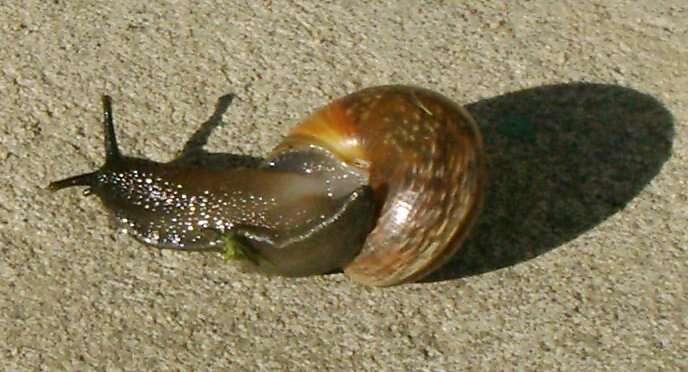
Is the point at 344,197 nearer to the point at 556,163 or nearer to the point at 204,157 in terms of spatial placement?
the point at 204,157

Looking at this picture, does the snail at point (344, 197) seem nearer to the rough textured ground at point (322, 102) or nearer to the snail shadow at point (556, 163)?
the rough textured ground at point (322, 102)

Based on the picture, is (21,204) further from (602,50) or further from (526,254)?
(602,50)

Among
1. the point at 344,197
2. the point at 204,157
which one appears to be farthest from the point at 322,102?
the point at 344,197

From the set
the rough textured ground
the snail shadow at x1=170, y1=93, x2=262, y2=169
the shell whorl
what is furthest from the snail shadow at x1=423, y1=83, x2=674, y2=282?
the snail shadow at x1=170, y1=93, x2=262, y2=169

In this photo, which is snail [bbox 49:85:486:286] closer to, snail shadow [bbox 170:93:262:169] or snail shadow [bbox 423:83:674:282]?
snail shadow [bbox 170:93:262:169]

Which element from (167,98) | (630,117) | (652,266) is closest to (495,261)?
(652,266)

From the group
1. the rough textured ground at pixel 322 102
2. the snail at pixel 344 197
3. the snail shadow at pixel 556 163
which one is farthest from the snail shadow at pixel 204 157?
the snail shadow at pixel 556 163
